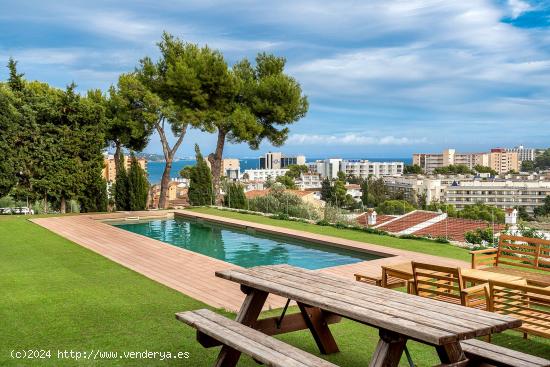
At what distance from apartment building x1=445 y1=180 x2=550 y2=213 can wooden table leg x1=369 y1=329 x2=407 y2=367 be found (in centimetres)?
5676

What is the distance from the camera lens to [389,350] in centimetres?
A: 271

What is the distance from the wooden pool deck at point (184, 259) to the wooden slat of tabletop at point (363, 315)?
202cm

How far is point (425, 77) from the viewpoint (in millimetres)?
26969

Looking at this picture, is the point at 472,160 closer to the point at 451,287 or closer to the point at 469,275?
the point at 469,275

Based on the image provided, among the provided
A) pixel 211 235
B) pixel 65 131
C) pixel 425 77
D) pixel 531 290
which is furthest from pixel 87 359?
pixel 425 77

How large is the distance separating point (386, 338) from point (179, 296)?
3674 mm

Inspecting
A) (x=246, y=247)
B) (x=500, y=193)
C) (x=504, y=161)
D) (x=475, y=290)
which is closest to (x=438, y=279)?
(x=475, y=290)

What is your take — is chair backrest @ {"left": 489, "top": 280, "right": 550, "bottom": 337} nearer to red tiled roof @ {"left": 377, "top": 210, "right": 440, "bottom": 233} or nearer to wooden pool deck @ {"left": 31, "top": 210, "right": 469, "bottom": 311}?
wooden pool deck @ {"left": 31, "top": 210, "right": 469, "bottom": 311}

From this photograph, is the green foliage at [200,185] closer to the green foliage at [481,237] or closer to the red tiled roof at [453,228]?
the red tiled roof at [453,228]

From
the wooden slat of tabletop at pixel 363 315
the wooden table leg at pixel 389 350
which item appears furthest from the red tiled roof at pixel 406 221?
the wooden table leg at pixel 389 350

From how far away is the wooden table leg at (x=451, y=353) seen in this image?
111 inches

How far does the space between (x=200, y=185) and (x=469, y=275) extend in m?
15.4

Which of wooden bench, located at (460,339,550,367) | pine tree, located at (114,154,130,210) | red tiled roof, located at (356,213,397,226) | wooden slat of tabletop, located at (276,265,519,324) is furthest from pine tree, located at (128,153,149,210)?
wooden bench, located at (460,339,550,367)

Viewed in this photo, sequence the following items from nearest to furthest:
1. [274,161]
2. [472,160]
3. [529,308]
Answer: [529,308] < [472,160] < [274,161]
